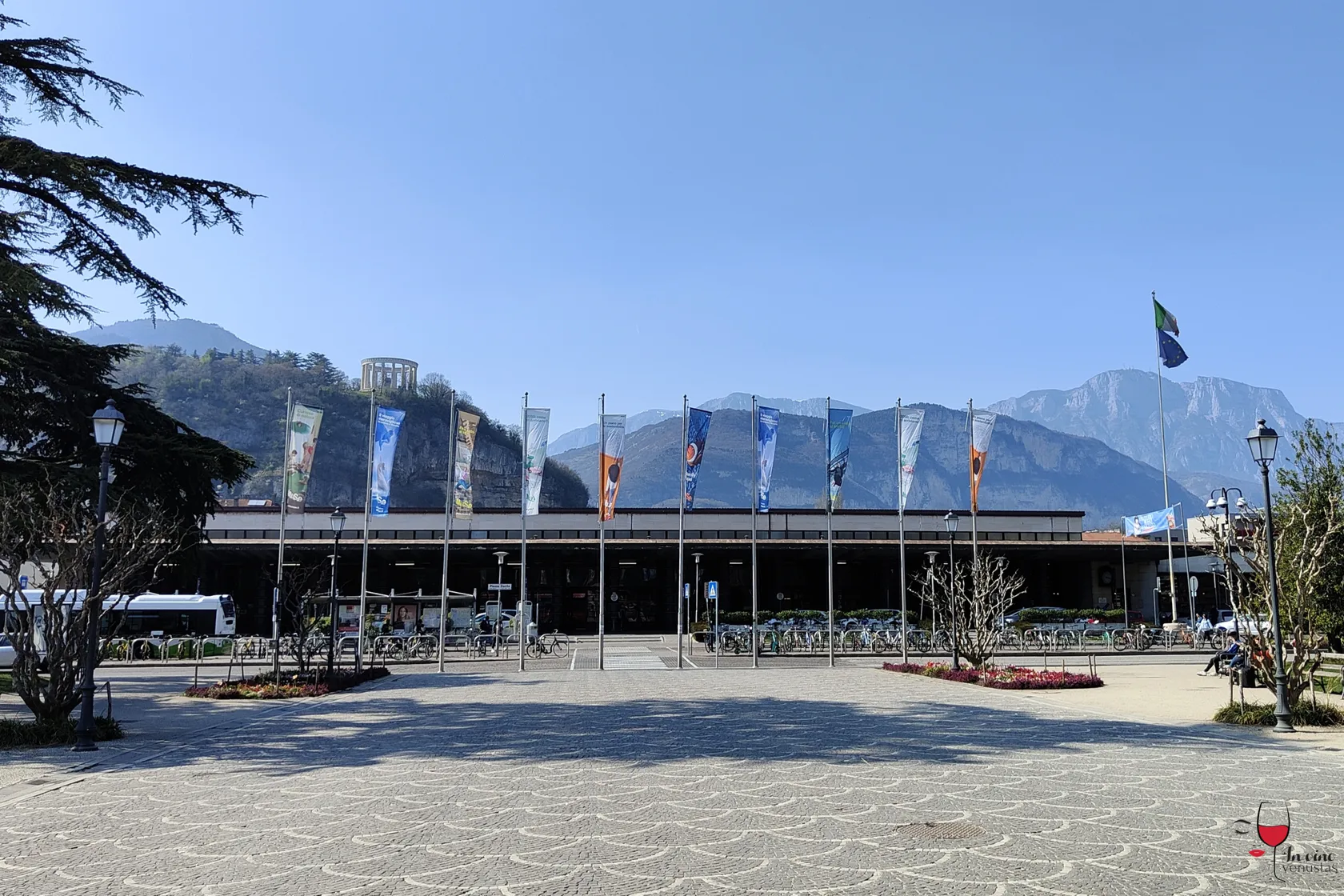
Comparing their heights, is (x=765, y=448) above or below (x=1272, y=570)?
above

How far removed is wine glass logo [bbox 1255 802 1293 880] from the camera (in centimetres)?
663

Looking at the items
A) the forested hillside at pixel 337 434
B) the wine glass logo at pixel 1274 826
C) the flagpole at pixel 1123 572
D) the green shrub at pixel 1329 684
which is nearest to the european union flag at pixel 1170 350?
the flagpole at pixel 1123 572

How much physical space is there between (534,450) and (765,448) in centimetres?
759

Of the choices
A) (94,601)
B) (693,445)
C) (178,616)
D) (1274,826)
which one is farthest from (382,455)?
(1274,826)

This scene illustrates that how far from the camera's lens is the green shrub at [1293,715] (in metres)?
14.4

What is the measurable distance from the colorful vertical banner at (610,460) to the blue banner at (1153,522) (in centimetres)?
3018

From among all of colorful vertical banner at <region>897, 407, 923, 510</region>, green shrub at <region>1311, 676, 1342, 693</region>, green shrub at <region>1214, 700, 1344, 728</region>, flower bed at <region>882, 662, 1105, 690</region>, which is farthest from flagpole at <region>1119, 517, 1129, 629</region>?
green shrub at <region>1214, 700, 1344, 728</region>

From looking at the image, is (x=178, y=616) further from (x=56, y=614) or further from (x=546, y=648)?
(x=56, y=614)

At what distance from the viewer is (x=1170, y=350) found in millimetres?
46219

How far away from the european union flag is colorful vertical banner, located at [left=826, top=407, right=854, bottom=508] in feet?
75.7

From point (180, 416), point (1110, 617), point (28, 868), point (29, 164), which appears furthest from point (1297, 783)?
point (180, 416)

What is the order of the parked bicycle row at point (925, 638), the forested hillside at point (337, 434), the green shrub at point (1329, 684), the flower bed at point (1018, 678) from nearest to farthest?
the green shrub at point (1329, 684) < the flower bed at point (1018, 678) < the parked bicycle row at point (925, 638) < the forested hillside at point (337, 434)

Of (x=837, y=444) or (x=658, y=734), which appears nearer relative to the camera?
(x=658, y=734)

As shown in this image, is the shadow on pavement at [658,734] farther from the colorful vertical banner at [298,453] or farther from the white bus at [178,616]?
the white bus at [178,616]
